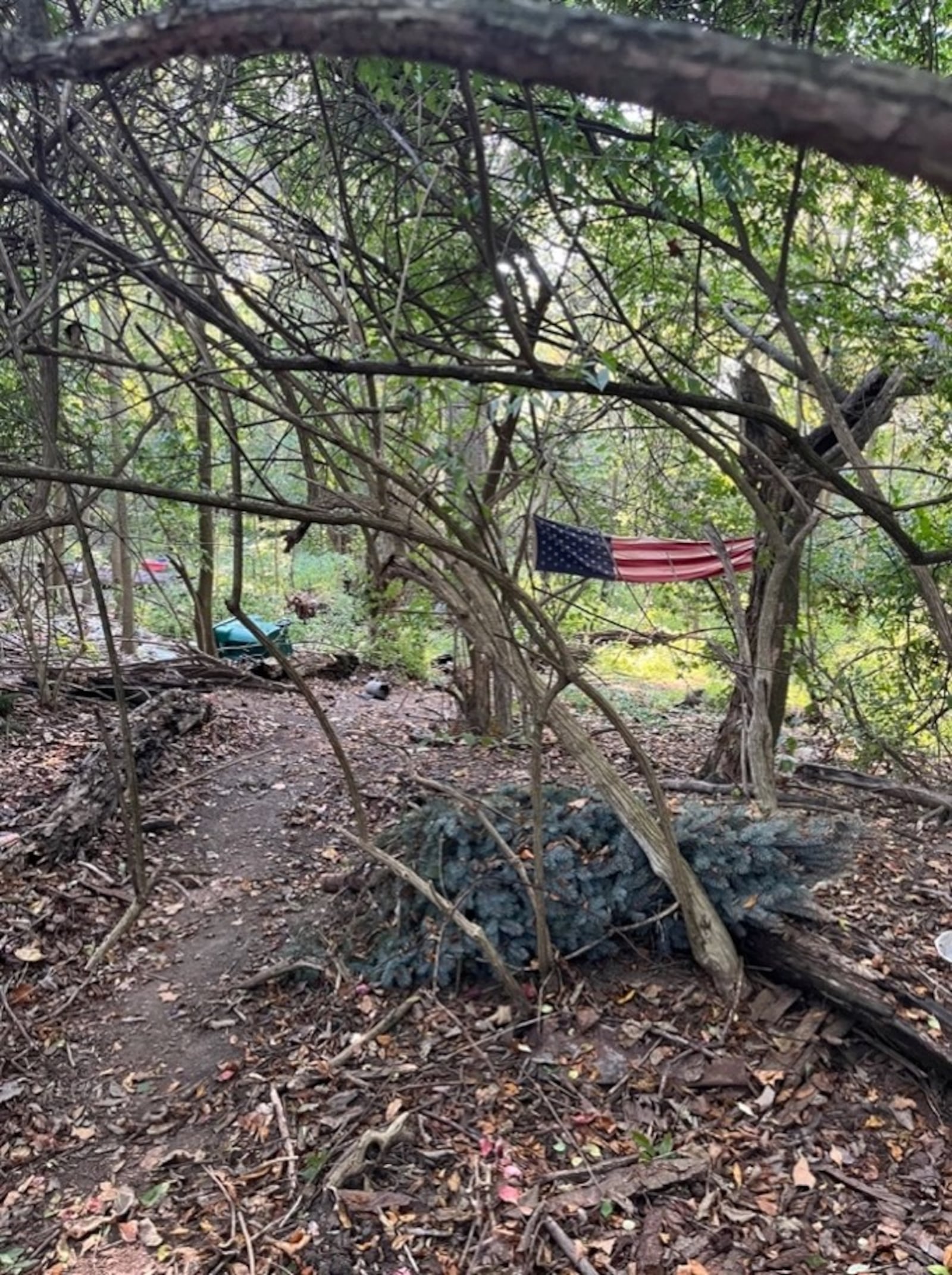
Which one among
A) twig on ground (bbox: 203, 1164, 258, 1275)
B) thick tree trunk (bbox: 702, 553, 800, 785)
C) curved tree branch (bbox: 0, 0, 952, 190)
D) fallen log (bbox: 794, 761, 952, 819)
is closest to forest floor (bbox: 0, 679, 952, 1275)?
twig on ground (bbox: 203, 1164, 258, 1275)

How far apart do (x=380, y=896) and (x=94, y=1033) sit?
0.84m

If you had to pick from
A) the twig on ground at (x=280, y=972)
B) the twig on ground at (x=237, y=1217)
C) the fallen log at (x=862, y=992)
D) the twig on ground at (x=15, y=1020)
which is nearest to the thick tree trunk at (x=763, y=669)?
the fallen log at (x=862, y=992)

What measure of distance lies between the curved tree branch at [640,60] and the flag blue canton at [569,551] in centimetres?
233

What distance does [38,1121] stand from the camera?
6.16 ft

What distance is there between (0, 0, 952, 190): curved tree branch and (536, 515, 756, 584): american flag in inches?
92.2

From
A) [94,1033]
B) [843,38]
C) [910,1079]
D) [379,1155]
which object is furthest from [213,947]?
[843,38]

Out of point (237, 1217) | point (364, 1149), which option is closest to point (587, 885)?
point (364, 1149)

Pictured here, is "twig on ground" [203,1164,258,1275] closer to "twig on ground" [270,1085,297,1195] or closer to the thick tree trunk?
"twig on ground" [270,1085,297,1195]

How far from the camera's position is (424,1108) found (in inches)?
72.4

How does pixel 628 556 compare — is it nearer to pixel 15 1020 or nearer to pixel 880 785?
pixel 880 785

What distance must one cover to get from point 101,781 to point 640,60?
3.21 m

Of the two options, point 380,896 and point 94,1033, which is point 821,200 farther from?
point 94,1033

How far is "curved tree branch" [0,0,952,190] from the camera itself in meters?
0.36

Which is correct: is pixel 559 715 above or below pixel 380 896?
above
